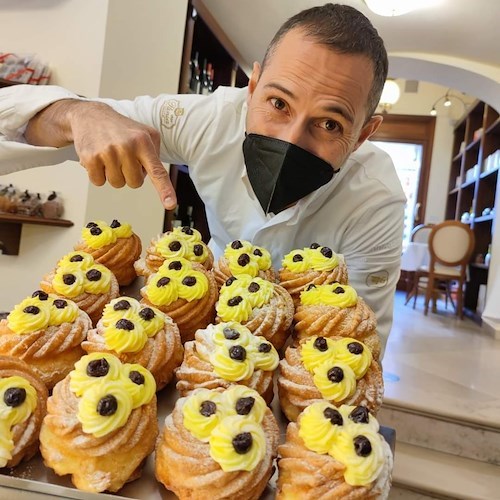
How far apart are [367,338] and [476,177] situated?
23.3 ft

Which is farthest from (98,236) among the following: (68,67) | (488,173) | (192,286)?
(488,173)

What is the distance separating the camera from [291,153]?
130 cm

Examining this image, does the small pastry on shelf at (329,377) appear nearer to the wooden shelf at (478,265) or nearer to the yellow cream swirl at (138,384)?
the yellow cream swirl at (138,384)

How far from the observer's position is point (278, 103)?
131cm

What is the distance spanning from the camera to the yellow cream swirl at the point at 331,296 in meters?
1.21

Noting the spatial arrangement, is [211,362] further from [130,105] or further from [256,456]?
[130,105]

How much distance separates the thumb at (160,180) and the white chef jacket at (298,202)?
61 cm

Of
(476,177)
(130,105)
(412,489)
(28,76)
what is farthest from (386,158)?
(476,177)

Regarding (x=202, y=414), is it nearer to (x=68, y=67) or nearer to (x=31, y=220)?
(x=31, y=220)

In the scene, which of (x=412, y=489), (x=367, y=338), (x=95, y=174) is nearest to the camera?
(x=95, y=174)

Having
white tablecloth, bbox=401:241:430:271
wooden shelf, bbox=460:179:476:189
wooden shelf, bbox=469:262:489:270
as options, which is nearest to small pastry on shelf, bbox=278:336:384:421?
wooden shelf, bbox=469:262:489:270

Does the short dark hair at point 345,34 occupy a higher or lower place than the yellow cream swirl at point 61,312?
higher

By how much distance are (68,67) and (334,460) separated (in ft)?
9.30

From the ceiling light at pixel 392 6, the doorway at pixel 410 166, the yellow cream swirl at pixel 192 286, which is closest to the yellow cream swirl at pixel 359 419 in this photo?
the yellow cream swirl at pixel 192 286
